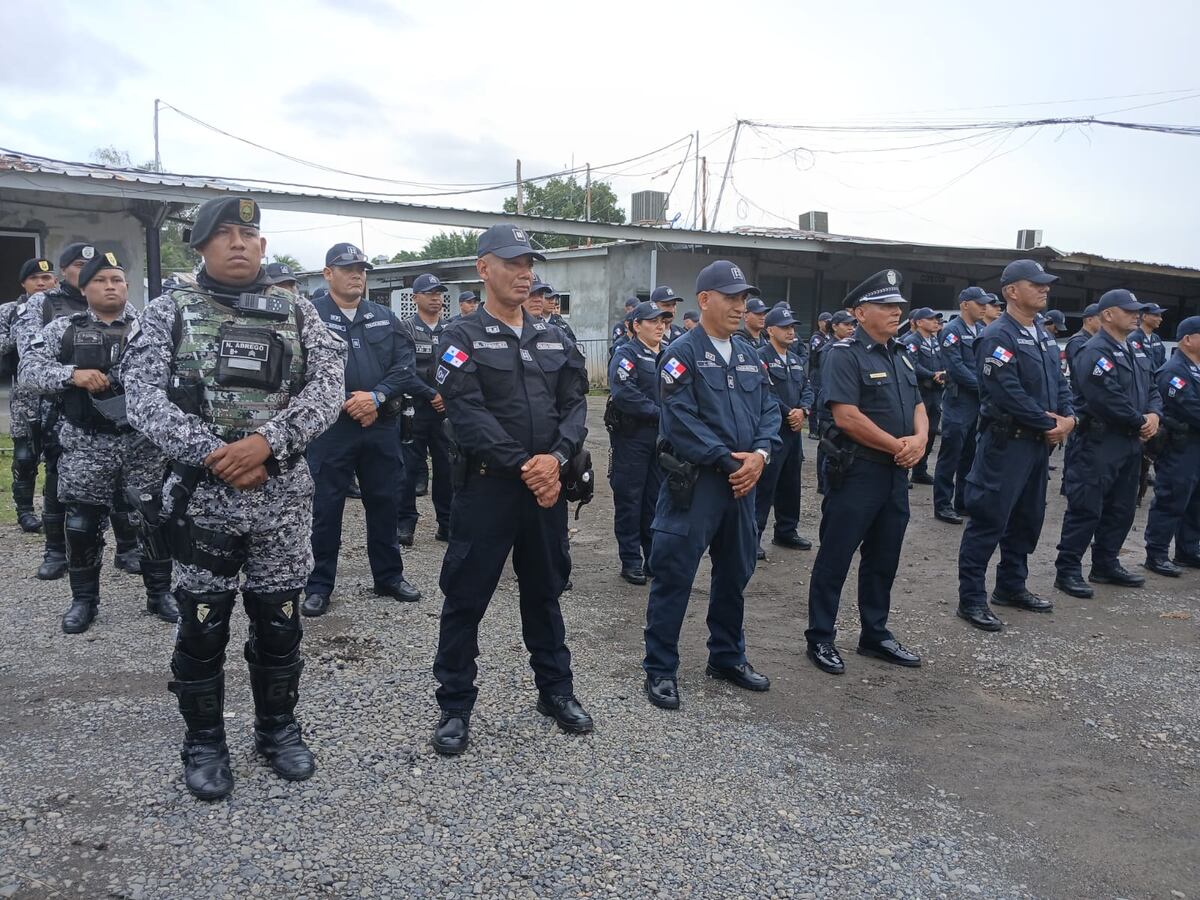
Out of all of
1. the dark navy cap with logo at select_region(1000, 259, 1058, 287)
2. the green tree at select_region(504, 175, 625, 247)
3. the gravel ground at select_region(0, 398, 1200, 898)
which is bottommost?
the gravel ground at select_region(0, 398, 1200, 898)

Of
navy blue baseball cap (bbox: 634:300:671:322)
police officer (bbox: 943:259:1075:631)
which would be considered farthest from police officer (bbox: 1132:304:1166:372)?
navy blue baseball cap (bbox: 634:300:671:322)

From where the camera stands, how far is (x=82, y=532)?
15.1 ft

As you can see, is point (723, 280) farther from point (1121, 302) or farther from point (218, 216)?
point (1121, 302)

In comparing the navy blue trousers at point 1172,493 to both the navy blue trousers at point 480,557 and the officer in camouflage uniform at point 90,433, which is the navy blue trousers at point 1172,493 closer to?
the navy blue trousers at point 480,557

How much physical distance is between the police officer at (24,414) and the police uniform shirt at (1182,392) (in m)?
8.60

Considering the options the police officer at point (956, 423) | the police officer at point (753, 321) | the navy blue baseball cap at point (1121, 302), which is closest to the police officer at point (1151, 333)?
the navy blue baseball cap at point (1121, 302)

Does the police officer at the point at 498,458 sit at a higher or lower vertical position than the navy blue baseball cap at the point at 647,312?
lower

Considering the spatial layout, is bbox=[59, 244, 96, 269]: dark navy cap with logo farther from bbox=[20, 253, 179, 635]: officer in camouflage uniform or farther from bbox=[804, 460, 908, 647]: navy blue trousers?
bbox=[804, 460, 908, 647]: navy blue trousers

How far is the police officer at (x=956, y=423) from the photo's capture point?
8500mm

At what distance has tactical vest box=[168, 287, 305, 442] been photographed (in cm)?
292

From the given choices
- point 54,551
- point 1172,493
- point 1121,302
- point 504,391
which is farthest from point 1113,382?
point 54,551

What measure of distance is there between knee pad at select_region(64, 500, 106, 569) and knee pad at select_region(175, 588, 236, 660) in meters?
2.09

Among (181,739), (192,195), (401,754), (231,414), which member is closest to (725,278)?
(231,414)

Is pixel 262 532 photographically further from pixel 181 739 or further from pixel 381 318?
pixel 381 318
